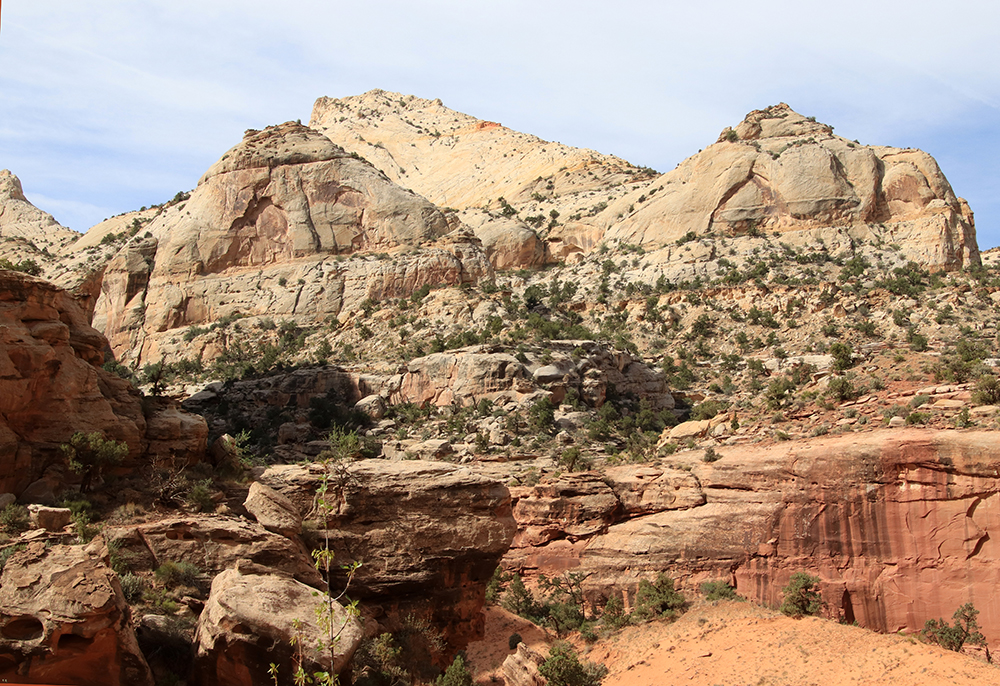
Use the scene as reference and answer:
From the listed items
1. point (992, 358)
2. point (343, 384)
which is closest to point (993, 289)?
point (992, 358)

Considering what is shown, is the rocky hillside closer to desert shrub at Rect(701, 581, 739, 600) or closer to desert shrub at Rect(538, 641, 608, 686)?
desert shrub at Rect(701, 581, 739, 600)

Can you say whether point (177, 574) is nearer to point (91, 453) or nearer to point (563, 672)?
point (91, 453)

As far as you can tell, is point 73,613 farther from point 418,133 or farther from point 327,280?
point 418,133

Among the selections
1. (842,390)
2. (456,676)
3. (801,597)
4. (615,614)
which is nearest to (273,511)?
(456,676)

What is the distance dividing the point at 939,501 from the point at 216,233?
45.6 metres

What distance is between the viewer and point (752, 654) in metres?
26.6

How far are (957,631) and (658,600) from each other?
9.03m

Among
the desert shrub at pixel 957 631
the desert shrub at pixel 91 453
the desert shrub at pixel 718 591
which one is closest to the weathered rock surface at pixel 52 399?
the desert shrub at pixel 91 453

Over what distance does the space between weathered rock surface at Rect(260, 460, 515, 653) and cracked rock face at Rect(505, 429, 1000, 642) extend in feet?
28.0

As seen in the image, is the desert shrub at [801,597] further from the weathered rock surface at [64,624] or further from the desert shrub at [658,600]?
the weathered rock surface at [64,624]

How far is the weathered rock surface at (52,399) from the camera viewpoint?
21609 millimetres

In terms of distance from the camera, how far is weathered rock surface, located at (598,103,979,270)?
6081cm

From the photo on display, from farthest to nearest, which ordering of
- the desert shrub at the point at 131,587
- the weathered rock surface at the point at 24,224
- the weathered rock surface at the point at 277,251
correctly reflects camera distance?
1. the weathered rock surface at the point at 24,224
2. the weathered rock surface at the point at 277,251
3. the desert shrub at the point at 131,587

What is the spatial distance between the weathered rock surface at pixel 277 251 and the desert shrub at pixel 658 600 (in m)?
28.0
